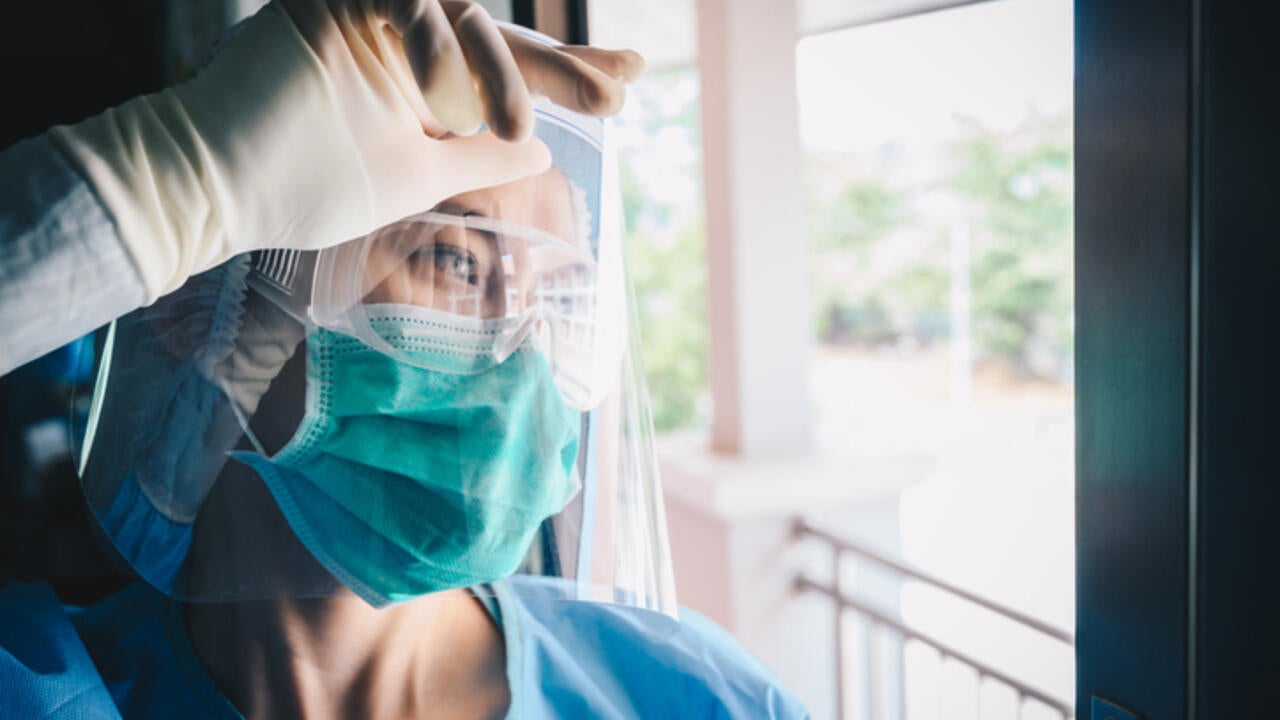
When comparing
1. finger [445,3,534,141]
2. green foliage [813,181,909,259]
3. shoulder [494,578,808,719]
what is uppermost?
green foliage [813,181,909,259]

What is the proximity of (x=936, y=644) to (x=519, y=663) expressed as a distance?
3.10 ft

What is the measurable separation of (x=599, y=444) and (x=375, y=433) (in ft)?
0.74

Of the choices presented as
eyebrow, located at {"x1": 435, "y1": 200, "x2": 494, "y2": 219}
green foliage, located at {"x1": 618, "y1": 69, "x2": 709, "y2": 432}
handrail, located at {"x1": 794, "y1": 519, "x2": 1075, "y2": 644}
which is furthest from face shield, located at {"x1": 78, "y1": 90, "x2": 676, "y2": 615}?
green foliage, located at {"x1": 618, "y1": 69, "x2": 709, "y2": 432}

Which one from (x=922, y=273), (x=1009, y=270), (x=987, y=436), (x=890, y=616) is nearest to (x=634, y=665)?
(x=890, y=616)

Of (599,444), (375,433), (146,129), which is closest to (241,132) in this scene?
(146,129)

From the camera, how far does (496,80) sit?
1.69ft

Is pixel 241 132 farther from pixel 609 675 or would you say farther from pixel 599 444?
pixel 609 675

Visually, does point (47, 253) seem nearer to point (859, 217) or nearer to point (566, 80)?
point (566, 80)

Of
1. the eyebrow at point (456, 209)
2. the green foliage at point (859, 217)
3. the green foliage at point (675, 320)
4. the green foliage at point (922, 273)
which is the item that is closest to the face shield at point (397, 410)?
the eyebrow at point (456, 209)

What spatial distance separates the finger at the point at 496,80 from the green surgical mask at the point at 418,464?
23cm

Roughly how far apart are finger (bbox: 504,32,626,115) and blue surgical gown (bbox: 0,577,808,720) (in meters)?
0.54

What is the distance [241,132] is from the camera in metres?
0.54

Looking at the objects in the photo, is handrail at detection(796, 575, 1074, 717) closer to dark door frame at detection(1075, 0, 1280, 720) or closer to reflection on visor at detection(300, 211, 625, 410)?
dark door frame at detection(1075, 0, 1280, 720)

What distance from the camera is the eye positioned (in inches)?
26.1
